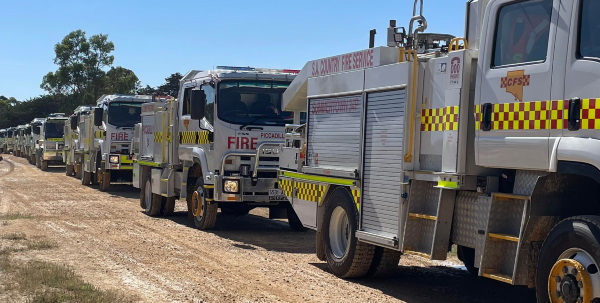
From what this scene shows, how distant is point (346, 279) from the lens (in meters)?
9.42

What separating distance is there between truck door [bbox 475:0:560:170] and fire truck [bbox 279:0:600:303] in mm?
12

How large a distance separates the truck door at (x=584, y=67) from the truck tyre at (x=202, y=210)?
9033 mm

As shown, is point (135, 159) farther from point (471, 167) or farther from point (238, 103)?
point (471, 167)

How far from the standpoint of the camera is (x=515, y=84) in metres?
6.57

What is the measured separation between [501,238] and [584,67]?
1.65m

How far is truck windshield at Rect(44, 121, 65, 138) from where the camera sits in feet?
129

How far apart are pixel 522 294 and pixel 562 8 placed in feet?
11.6

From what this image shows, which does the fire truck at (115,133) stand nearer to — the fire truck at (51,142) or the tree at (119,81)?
the fire truck at (51,142)

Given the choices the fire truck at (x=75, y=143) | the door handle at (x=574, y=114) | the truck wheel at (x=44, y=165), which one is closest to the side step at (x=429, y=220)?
the door handle at (x=574, y=114)

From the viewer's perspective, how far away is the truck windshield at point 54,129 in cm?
3922

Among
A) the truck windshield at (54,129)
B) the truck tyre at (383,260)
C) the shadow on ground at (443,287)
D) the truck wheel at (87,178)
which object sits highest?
the truck windshield at (54,129)

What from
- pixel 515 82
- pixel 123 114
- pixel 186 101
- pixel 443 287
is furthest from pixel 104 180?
pixel 515 82

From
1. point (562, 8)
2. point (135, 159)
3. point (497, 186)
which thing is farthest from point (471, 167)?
point (135, 159)

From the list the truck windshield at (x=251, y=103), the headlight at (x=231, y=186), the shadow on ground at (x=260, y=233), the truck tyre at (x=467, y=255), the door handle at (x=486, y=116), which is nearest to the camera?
the door handle at (x=486, y=116)
